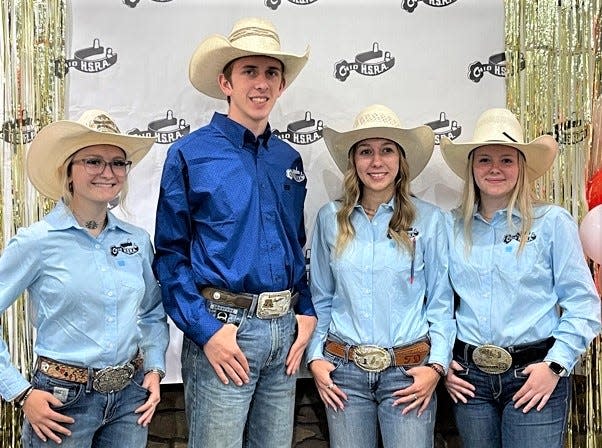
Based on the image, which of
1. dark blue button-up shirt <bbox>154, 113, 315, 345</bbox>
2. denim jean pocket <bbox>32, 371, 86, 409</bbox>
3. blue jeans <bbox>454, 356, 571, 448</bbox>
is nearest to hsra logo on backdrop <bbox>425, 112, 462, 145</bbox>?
dark blue button-up shirt <bbox>154, 113, 315, 345</bbox>

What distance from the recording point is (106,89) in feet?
9.24

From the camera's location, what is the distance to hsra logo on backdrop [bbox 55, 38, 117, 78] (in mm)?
2793

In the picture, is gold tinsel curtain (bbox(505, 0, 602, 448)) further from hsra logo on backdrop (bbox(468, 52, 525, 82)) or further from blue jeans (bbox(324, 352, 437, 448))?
blue jeans (bbox(324, 352, 437, 448))

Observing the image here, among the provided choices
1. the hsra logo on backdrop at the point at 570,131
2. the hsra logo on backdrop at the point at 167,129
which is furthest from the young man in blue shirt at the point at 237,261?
the hsra logo on backdrop at the point at 570,131

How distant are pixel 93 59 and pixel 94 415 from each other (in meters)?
1.52

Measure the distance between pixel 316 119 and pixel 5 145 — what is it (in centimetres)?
130

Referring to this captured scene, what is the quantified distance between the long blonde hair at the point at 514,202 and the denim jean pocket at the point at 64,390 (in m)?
1.40

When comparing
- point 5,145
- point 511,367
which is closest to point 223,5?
point 5,145

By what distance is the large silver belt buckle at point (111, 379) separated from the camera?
1.98 m

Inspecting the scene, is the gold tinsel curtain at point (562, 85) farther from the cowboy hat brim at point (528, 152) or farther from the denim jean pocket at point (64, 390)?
the denim jean pocket at point (64, 390)

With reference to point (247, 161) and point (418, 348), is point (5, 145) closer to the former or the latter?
point (247, 161)

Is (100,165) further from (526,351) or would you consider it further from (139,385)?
(526,351)

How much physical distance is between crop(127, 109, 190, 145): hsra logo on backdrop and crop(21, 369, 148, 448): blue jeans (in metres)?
1.13

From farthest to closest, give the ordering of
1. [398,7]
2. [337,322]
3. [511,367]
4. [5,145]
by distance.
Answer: [398,7], [5,145], [337,322], [511,367]
